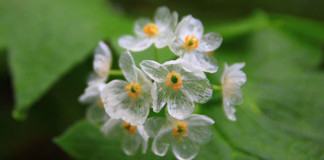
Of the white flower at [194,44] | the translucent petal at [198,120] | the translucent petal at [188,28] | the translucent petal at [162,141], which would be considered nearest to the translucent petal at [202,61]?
the white flower at [194,44]

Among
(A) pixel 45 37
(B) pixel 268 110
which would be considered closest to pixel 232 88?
(B) pixel 268 110

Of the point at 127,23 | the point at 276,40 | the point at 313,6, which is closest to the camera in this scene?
the point at 276,40

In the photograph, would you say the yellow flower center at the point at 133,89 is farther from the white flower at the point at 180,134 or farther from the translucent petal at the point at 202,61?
the translucent petal at the point at 202,61

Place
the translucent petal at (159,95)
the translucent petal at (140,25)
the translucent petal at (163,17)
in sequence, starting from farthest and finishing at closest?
the translucent petal at (140,25), the translucent petal at (163,17), the translucent petal at (159,95)

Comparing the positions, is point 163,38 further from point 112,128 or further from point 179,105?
point 112,128

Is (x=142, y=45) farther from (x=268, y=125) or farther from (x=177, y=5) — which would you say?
(x=177, y=5)

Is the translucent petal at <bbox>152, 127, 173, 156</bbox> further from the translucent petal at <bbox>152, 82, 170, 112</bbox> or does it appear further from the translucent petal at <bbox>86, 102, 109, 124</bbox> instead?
the translucent petal at <bbox>86, 102, 109, 124</bbox>

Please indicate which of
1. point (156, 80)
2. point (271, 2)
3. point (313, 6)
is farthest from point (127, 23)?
point (313, 6)
